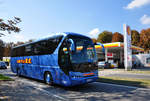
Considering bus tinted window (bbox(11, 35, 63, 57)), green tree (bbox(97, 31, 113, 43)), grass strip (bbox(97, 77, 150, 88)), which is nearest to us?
grass strip (bbox(97, 77, 150, 88))

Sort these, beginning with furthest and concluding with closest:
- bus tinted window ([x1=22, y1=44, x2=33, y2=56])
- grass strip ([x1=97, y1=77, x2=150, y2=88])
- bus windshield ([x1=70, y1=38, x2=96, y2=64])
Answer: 1. bus tinted window ([x1=22, y1=44, x2=33, y2=56])
2. grass strip ([x1=97, y1=77, x2=150, y2=88])
3. bus windshield ([x1=70, y1=38, x2=96, y2=64])

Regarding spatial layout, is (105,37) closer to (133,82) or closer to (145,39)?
(145,39)

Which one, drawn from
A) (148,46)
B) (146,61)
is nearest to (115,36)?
(148,46)

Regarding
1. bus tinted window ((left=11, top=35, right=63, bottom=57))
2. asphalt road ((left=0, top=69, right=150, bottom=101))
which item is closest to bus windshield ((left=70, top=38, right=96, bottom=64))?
bus tinted window ((left=11, top=35, right=63, bottom=57))

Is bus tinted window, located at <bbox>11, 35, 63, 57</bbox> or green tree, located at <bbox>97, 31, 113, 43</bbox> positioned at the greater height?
green tree, located at <bbox>97, 31, 113, 43</bbox>

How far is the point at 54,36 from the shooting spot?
886 centimetres

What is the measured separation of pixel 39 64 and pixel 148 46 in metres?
57.1

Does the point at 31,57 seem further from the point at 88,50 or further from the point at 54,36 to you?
the point at 88,50

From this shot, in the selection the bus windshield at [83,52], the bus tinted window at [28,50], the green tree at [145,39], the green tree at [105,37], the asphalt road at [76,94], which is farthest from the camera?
the green tree at [105,37]

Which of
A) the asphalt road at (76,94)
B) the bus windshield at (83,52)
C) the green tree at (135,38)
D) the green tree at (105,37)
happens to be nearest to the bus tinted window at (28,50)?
the asphalt road at (76,94)

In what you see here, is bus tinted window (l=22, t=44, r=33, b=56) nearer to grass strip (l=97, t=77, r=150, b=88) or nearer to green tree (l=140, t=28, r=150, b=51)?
grass strip (l=97, t=77, r=150, b=88)

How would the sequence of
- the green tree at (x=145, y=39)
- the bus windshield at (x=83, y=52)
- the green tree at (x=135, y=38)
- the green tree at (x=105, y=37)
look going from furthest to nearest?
the green tree at (x=105, y=37), the green tree at (x=135, y=38), the green tree at (x=145, y=39), the bus windshield at (x=83, y=52)

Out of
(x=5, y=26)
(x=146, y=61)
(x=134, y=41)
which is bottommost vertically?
(x=146, y=61)

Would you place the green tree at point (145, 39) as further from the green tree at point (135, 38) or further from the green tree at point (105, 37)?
the green tree at point (105, 37)
